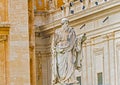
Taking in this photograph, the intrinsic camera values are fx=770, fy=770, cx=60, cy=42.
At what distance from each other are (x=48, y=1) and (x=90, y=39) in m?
9.41

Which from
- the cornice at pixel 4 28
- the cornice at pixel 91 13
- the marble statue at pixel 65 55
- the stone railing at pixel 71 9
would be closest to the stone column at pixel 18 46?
the cornice at pixel 4 28

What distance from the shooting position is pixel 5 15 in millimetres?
29031

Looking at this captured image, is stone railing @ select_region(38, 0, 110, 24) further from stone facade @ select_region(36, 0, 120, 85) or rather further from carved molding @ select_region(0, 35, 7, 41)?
carved molding @ select_region(0, 35, 7, 41)

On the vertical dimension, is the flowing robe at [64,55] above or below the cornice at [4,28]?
below

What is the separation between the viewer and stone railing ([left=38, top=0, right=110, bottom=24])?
39.4 meters

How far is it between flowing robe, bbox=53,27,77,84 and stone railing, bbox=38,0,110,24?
49.1 feet

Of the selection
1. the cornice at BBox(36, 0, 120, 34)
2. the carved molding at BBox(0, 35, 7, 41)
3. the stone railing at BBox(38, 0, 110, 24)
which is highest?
the stone railing at BBox(38, 0, 110, 24)

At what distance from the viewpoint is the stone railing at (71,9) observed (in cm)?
3938

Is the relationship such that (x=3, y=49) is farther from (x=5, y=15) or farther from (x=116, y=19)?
(x=116, y=19)

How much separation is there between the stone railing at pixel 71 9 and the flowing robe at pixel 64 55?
14979mm

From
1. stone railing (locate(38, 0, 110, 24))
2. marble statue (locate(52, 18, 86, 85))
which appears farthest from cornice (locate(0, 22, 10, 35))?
stone railing (locate(38, 0, 110, 24))

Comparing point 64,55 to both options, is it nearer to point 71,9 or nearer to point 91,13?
point 91,13

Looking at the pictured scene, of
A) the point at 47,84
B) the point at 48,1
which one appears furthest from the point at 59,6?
the point at 47,84

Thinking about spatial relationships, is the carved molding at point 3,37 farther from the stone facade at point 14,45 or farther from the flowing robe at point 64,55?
the flowing robe at point 64,55
